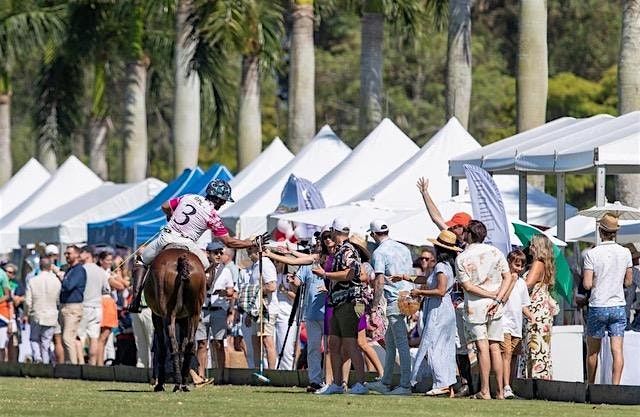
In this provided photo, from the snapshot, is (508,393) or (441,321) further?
(441,321)

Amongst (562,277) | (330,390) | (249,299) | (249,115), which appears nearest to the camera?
(330,390)

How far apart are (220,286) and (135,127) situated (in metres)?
23.9

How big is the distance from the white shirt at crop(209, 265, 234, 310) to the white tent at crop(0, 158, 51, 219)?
22.8 metres

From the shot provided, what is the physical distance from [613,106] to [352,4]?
90.6 feet

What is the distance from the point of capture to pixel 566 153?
23.9 meters

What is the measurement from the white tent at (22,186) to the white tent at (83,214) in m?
7.51

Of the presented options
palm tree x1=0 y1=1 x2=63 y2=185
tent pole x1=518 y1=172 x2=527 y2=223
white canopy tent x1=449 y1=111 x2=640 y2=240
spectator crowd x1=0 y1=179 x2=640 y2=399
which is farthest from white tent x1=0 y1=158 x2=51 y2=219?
spectator crowd x1=0 y1=179 x2=640 y2=399

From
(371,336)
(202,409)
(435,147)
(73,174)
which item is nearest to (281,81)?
(73,174)

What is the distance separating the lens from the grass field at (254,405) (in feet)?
53.5

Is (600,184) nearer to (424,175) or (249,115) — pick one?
(424,175)

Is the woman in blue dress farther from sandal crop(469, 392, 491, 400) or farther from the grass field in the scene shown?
the grass field

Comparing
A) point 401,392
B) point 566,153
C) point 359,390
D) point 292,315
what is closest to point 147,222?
point 292,315

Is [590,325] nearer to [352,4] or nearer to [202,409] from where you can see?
[202,409]

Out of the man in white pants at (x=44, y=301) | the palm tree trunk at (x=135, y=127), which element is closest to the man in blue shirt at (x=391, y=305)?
the man in white pants at (x=44, y=301)
